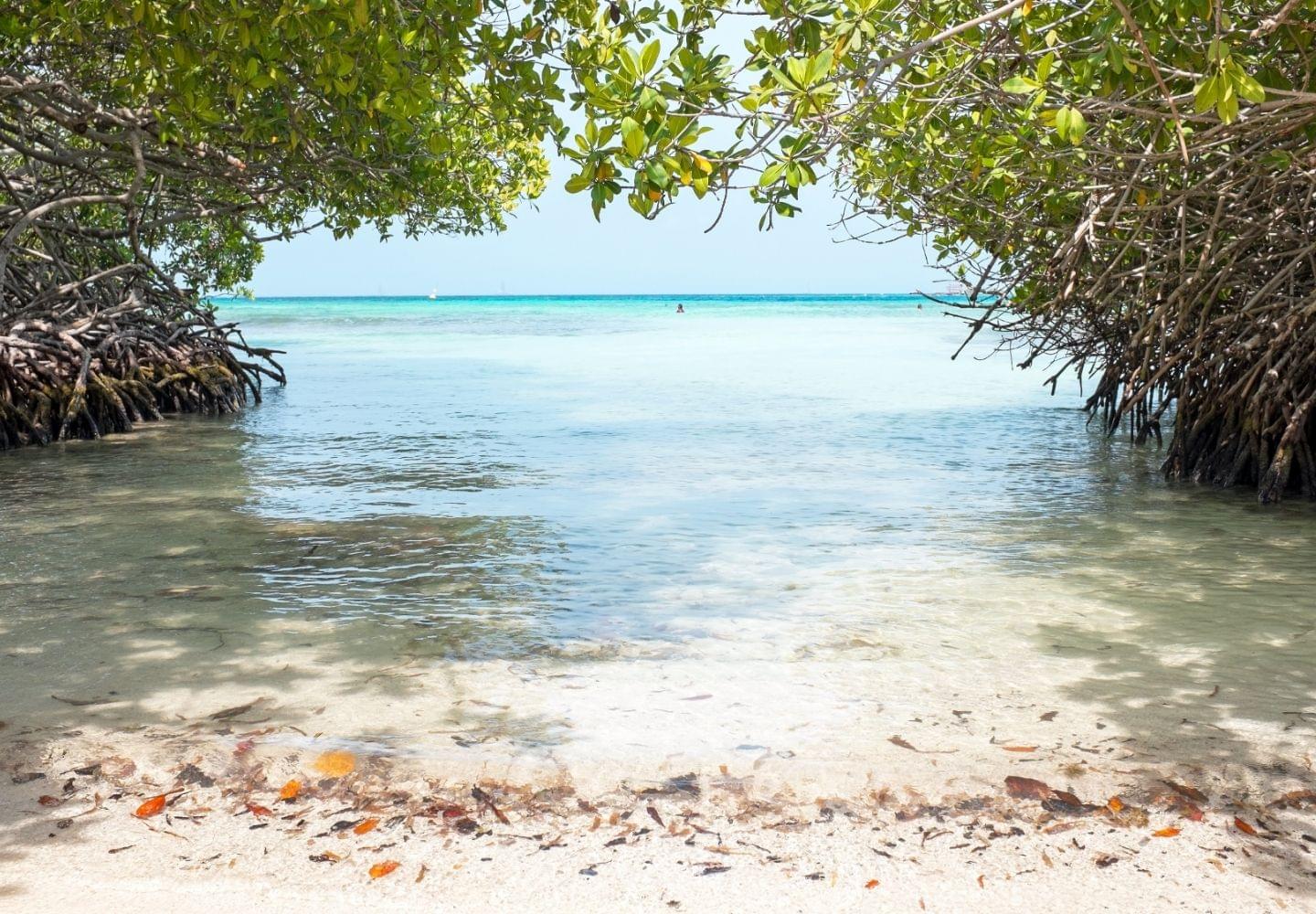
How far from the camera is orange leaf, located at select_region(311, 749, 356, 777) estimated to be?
9.63ft

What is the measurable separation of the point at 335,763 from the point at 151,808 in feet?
1.37

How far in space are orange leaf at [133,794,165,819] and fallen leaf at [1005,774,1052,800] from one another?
6.06 ft

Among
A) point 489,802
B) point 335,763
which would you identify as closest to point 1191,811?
point 489,802

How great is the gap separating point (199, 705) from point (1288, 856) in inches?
102

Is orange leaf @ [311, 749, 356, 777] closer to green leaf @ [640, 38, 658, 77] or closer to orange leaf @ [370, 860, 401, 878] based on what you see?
orange leaf @ [370, 860, 401, 878]

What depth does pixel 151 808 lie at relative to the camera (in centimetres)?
273

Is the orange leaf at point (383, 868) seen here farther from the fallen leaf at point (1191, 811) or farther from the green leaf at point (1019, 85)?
the green leaf at point (1019, 85)

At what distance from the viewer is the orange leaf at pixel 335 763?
9.63 feet

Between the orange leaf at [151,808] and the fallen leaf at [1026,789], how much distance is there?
1.85m

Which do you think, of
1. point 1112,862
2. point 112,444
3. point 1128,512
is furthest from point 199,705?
point 112,444

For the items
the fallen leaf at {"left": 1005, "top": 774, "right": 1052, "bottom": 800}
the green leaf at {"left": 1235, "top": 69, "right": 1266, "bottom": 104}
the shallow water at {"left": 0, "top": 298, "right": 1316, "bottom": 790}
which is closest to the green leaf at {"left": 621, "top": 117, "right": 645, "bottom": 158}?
the green leaf at {"left": 1235, "top": 69, "right": 1266, "bottom": 104}

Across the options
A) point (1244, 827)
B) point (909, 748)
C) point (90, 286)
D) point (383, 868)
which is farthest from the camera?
point (90, 286)

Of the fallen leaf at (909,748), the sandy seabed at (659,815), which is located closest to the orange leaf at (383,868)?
the sandy seabed at (659,815)

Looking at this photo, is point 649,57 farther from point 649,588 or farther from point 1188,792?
point 649,588
